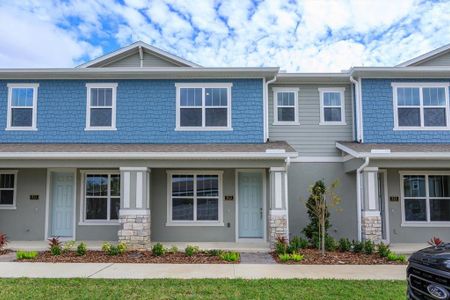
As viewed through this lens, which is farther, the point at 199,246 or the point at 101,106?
the point at 101,106

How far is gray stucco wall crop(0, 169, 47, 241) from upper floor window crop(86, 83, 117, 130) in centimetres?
244

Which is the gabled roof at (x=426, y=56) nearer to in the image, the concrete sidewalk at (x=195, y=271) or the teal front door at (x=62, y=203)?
the concrete sidewalk at (x=195, y=271)

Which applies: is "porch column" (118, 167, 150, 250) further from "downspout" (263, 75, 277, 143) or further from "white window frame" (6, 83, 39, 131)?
"downspout" (263, 75, 277, 143)

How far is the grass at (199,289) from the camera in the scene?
682 centimetres

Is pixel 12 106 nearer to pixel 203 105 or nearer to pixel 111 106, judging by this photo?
pixel 111 106

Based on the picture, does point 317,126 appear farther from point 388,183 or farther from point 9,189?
point 9,189

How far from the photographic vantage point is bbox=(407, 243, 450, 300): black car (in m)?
4.09

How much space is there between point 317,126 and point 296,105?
1.06 metres

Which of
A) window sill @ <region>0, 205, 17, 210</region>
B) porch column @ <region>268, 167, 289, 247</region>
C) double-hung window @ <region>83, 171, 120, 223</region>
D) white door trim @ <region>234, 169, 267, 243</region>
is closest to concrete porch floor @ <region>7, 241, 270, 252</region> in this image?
white door trim @ <region>234, 169, 267, 243</region>

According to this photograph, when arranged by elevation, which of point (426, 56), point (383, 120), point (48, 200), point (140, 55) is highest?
point (140, 55)

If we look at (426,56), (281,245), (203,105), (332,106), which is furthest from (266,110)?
(426,56)

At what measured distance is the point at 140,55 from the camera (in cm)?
1488

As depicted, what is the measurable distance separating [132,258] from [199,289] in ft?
13.0

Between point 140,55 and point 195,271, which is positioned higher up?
point 140,55
